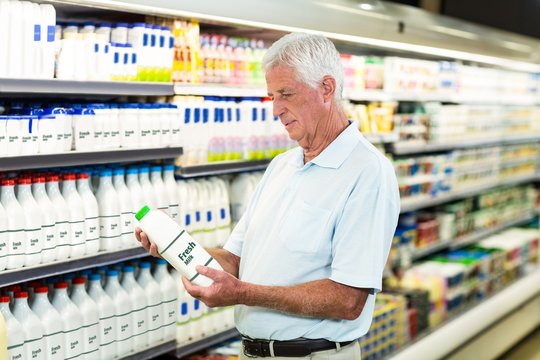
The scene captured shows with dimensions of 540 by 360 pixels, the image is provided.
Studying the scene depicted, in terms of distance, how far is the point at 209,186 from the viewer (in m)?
4.10

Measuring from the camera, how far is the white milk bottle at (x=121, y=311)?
3463 mm

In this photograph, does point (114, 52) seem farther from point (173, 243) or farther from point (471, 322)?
point (471, 322)

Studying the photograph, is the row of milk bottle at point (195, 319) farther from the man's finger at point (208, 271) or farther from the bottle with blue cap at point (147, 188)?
the man's finger at point (208, 271)

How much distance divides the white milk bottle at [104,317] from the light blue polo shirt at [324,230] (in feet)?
2.97

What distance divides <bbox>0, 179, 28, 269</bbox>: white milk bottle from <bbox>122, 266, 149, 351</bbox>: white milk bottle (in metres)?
0.70

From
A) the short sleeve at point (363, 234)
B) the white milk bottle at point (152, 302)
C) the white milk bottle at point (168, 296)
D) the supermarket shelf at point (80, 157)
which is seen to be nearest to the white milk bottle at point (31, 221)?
the supermarket shelf at point (80, 157)

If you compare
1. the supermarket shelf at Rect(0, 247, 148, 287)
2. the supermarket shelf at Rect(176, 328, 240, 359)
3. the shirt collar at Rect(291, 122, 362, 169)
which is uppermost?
the shirt collar at Rect(291, 122, 362, 169)

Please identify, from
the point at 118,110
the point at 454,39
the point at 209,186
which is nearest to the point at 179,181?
the point at 209,186

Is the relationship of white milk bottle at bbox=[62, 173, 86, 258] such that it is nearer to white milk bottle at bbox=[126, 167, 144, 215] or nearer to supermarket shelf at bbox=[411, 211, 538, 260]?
white milk bottle at bbox=[126, 167, 144, 215]

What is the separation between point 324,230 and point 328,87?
1.51 feet

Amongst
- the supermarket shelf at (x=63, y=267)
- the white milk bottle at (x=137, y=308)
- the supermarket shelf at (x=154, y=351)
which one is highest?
the supermarket shelf at (x=63, y=267)

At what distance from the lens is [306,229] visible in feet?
8.22

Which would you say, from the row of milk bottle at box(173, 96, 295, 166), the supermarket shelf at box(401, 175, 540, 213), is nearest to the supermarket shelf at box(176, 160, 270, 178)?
the row of milk bottle at box(173, 96, 295, 166)

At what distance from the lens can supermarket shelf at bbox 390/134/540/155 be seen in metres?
5.97
